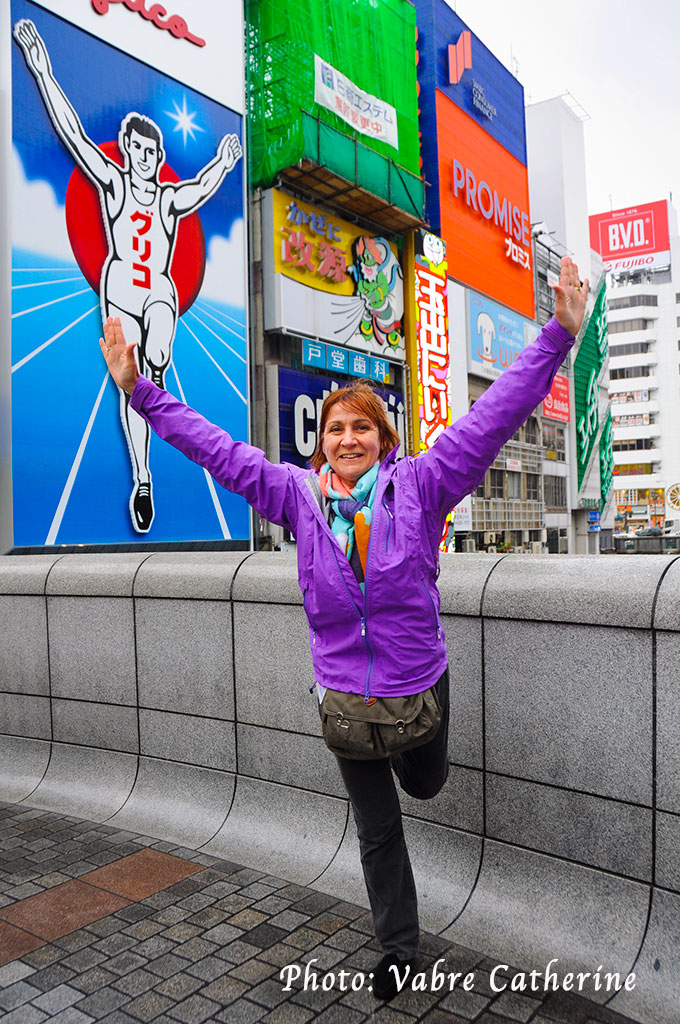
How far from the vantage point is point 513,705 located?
11.0 feet

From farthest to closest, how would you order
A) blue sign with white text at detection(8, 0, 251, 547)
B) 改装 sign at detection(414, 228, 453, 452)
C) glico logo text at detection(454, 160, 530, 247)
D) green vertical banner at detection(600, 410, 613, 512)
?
1. green vertical banner at detection(600, 410, 613, 512)
2. glico logo text at detection(454, 160, 530, 247)
3. 改装 sign at detection(414, 228, 453, 452)
4. blue sign with white text at detection(8, 0, 251, 547)

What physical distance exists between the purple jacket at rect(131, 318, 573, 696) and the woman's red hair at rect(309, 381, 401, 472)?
14 cm

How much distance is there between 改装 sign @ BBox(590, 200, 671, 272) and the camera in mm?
96562

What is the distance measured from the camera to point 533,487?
44.4m

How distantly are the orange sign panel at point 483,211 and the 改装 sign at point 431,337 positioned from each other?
2918mm

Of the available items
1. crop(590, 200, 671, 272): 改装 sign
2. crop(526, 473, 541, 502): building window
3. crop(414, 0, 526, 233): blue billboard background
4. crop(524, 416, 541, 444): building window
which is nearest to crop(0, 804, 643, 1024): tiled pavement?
crop(414, 0, 526, 233): blue billboard background

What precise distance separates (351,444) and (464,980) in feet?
6.18

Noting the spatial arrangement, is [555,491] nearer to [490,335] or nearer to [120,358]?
[490,335]

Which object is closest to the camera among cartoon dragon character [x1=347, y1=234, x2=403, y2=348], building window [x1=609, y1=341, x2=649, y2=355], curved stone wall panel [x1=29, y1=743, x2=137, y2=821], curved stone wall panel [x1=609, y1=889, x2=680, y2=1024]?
curved stone wall panel [x1=609, y1=889, x2=680, y2=1024]

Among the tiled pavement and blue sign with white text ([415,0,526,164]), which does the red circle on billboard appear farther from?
blue sign with white text ([415,0,526,164])

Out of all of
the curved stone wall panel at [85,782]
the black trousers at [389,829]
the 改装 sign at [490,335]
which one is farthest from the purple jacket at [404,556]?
the 改装 sign at [490,335]

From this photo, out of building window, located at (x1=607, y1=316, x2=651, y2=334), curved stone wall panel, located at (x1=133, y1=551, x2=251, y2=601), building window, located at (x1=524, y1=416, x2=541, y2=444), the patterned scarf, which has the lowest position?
curved stone wall panel, located at (x1=133, y1=551, x2=251, y2=601)

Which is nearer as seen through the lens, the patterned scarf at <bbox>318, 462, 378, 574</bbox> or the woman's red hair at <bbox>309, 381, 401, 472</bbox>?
the patterned scarf at <bbox>318, 462, 378, 574</bbox>

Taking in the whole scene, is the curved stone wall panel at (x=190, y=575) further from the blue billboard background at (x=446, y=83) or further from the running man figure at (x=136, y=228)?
the blue billboard background at (x=446, y=83)
